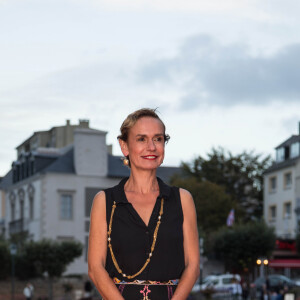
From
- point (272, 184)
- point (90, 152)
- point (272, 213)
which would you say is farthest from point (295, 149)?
point (90, 152)

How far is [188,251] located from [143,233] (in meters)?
0.31

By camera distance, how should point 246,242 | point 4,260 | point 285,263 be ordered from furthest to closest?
point 285,263
point 246,242
point 4,260

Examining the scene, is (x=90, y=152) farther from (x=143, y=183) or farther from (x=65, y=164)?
(x=143, y=183)

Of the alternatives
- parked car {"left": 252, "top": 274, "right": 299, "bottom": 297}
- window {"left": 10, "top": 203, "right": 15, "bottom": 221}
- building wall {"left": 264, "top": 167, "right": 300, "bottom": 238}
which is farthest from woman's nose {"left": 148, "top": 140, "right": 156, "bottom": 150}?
window {"left": 10, "top": 203, "right": 15, "bottom": 221}

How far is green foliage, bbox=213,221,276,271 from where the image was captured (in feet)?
249

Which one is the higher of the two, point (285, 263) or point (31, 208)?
point (31, 208)

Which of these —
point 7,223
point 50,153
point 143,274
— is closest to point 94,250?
point 143,274

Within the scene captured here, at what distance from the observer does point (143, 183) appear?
16.7 ft

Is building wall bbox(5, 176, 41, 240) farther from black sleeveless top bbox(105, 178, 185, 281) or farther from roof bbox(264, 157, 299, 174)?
black sleeveless top bbox(105, 178, 185, 281)

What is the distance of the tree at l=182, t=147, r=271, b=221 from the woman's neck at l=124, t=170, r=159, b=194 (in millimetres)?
84576

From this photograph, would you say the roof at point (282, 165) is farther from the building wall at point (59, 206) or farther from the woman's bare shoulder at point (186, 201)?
the woman's bare shoulder at point (186, 201)

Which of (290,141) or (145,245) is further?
(290,141)

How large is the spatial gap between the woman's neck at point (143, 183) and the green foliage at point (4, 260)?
61.2m

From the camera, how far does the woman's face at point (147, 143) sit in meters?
4.96
